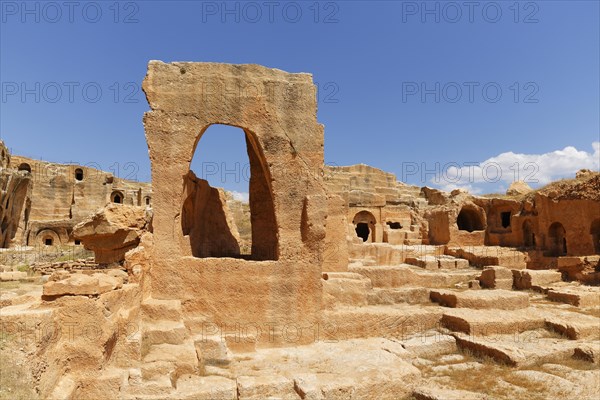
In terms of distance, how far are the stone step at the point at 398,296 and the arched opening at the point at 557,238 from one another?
11.0m

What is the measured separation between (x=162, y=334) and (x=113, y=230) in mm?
2142

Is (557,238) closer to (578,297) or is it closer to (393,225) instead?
(578,297)

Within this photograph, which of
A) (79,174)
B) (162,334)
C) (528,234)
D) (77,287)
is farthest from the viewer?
(79,174)

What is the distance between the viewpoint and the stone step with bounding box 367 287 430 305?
26.9 ft

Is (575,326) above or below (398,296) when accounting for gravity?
below

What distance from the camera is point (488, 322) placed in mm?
6883

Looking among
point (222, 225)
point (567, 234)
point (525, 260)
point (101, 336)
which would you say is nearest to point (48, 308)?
point (101, 336)

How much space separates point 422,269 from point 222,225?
7.75 metres

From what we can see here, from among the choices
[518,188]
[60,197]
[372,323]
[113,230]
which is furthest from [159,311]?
[60,197]

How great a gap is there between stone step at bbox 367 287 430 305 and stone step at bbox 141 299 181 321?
3891 mm

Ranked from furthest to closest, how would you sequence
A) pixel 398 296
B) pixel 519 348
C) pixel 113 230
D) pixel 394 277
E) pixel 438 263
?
pixel 438 263, pixel 394 277, pixel 398 296, pixel 113 230, pixel 519 348

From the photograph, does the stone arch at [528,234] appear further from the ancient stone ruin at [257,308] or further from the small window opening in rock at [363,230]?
the ancient stone ruin at [257,308]

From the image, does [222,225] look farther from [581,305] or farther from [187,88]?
[581,305]

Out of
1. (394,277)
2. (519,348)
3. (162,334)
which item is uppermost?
(394,277)
